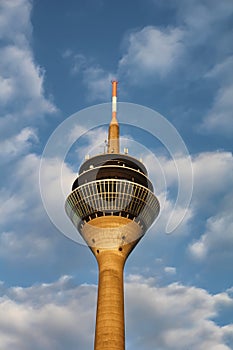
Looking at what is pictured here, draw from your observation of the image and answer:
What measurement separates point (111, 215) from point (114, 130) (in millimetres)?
27493

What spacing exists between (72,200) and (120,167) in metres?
13.2

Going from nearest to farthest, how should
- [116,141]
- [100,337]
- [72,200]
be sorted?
[100,337], [72,200], [116,141]

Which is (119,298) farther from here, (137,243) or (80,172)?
(80,172)

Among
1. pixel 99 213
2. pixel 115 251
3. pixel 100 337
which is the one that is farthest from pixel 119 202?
pixel 100 337

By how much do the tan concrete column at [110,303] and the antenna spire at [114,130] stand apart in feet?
98.4

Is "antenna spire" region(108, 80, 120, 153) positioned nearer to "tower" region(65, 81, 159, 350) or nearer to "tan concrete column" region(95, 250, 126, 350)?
"tower" region(65, 81, 159, 350)

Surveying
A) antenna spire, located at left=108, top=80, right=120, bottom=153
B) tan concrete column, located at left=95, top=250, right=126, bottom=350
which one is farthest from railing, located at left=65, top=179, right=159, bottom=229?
antenna spire, located at left=108, top=80, right=120, bottom=153

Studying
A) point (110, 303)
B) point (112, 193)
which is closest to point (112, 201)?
point (112, 193)

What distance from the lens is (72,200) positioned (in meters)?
110

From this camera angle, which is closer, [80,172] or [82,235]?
[82,235]

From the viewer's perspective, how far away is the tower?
9019 cm

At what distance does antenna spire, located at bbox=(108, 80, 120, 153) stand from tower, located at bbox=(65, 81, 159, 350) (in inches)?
15.9

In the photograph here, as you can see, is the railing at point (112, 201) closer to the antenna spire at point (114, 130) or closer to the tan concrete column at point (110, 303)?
the tan concrete column at point (110, 303)

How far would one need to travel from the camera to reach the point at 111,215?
101875mm
